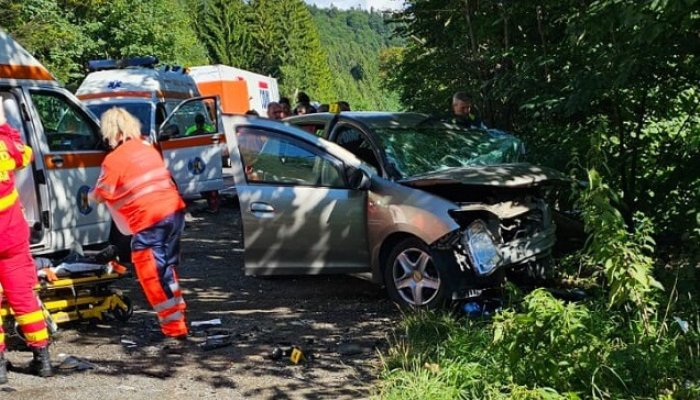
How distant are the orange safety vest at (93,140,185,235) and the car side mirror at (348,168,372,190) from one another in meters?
1.67

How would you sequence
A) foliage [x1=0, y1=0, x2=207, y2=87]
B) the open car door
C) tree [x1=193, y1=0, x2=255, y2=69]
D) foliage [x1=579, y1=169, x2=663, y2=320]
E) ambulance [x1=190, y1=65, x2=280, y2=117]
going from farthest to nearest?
tree [x1=193, y1=0, x2=255, y2=69] < ambulance [x1=190, y1=65, x2=280, y2=117] < foliage [x1=0, y1=0, x2=207, y2=87] < the open car door < foliage [x1=579, y1=169, x2=663, y2=320]

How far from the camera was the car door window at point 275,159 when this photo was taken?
7.10 meters

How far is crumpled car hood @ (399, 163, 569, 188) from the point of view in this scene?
6.38 metres

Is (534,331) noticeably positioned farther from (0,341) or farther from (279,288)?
(279,288)

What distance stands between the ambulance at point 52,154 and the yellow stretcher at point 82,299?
5.13 feet

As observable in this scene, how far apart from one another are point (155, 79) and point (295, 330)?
9201mm

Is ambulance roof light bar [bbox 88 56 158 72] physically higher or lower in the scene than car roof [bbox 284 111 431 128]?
higher

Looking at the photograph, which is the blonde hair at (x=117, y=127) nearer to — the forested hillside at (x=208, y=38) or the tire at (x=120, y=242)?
the tire at (x=120, y=242)

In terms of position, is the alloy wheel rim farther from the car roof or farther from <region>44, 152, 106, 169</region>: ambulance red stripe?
<region>44, 152, 106, 169</region>: ambulance red stripe

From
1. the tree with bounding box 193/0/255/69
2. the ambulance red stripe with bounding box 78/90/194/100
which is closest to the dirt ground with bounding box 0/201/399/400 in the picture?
the ambulance red stripe with bounding box 78/90/194/100

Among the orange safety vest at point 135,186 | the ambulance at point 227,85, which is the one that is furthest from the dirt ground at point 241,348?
the ambulance at point 227,85

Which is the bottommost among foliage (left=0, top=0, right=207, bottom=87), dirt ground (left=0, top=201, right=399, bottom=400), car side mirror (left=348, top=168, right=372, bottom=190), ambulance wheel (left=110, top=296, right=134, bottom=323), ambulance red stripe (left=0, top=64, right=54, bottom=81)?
dirt ground (left=0, top=201, right=399, bottom=400)

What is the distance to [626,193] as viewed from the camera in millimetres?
7281

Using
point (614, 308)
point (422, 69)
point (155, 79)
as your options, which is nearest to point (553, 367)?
point (614, 308)
